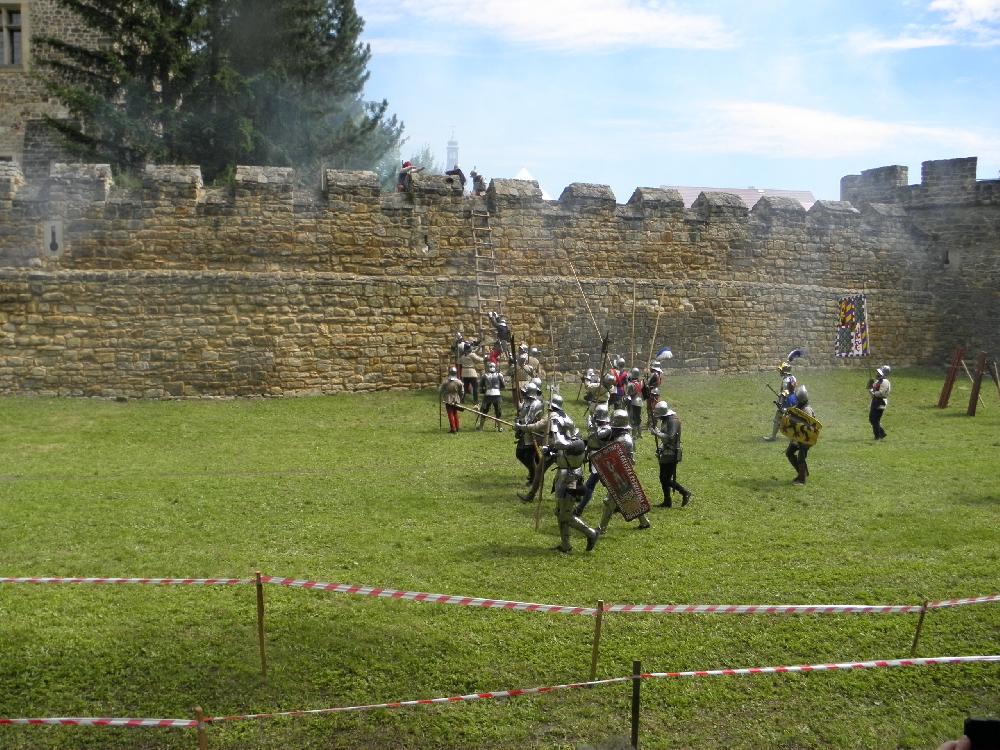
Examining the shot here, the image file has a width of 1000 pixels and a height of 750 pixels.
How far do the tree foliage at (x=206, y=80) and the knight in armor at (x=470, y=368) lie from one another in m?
10.2

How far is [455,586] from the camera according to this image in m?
7.89

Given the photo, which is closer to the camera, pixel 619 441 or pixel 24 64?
pixel 619 441

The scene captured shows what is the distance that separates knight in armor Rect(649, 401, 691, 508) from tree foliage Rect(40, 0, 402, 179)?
15.6m

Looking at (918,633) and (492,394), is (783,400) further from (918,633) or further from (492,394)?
(918,633)

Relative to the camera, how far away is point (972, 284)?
866 inches

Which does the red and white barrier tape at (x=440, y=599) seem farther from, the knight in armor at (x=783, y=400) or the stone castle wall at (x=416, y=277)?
the stone castle wall at (x=416, y=277)

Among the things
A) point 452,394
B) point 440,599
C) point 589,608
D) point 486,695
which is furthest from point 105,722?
point 452,394

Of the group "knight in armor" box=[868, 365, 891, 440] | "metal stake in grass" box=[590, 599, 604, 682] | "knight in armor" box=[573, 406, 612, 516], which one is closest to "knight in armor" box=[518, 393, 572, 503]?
"knight in armor" box=[573, 406, 612, 516]

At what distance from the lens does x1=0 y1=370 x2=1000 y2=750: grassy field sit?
5973mm

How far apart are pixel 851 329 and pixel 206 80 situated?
16.1 metres

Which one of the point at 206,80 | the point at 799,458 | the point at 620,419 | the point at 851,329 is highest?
the point at 206,80

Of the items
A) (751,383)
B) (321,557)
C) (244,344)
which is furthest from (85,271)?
(751,383)

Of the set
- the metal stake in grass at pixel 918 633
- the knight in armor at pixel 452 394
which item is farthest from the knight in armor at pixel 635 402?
the metal stake in grass at pixel 918 633

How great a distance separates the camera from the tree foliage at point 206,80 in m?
21.4
